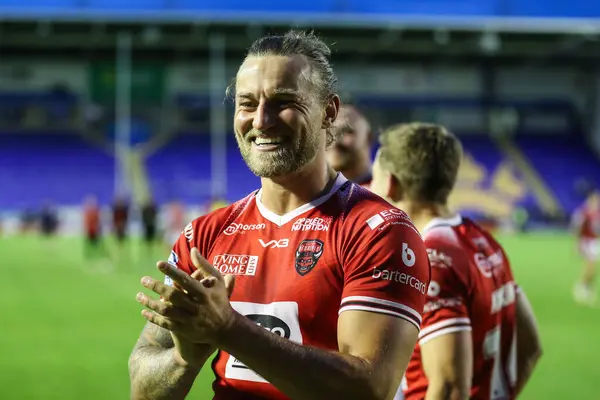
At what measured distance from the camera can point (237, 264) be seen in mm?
2658

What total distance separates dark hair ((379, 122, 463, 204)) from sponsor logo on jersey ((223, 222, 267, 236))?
954mm

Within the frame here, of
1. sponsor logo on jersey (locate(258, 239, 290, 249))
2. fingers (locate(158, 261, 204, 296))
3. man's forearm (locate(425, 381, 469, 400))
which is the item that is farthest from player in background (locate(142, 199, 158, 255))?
fingers (locate(158, 261, 204, 296))

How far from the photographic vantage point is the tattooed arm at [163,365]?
93.3 inches

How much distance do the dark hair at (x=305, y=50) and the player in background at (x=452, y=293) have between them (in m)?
0.83

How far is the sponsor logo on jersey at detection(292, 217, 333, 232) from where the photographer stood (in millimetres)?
2619

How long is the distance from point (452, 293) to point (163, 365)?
46.8 inches

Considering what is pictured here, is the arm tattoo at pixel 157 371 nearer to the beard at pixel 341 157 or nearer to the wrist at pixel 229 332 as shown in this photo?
the wrist at pixel 229 332

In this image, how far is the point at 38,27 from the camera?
41.5 meters

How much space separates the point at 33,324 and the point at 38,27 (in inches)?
1263

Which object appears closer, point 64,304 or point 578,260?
point 64,304

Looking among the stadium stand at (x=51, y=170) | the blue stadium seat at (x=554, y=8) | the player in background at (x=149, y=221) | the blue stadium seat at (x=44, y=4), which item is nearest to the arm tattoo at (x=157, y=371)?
the player in background at (x=149, y=221)

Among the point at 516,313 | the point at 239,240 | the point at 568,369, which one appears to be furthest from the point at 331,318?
the point at 568,369

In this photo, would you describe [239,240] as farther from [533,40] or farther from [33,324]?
[533,40]

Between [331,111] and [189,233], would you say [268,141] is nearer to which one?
[331,111]
